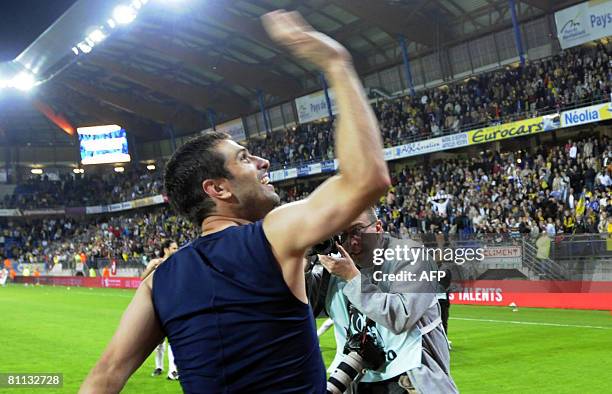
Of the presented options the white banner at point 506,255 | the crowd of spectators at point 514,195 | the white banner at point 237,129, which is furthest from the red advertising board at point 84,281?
the white banner at point 506,255

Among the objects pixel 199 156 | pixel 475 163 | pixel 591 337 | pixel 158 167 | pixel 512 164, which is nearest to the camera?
pixel 199 156

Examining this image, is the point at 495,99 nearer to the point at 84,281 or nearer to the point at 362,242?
the point at 84,281

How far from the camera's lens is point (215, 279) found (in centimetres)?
215

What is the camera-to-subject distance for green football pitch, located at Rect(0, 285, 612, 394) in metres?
10.2

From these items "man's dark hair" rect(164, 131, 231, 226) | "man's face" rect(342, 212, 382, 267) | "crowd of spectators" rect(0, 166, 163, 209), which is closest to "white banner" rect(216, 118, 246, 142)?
"crowd of spectators" rect(0, 166, 163, 209)

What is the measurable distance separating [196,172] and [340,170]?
0.58 meters

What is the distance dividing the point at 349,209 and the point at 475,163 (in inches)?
1231

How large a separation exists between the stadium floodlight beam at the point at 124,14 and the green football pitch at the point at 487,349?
18.9 meters

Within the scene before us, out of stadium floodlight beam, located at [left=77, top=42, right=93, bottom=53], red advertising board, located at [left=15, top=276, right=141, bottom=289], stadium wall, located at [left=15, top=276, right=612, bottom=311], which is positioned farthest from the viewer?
stadium floodlight beam, located at [left=77, top=42, right=93, bottom=53]

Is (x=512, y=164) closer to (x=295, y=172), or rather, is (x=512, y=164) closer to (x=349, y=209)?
(x=295, y=172)

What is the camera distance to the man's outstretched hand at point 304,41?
2.04m

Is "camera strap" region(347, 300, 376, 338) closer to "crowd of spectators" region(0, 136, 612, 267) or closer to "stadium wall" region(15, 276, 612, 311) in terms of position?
"stadium wall" region(15, 276, 612, 311)

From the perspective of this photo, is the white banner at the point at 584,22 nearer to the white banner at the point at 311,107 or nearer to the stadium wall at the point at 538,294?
the stadium wall at the point at 538,294

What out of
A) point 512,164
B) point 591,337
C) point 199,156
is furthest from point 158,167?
point 199,156
